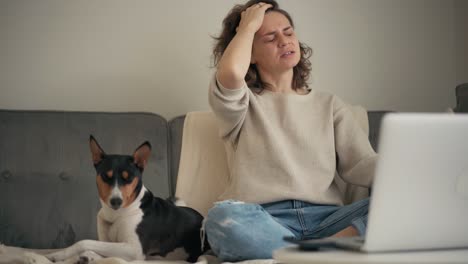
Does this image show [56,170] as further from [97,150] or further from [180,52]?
[180,52]

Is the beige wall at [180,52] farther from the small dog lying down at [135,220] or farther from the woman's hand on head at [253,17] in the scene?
the small dog lying down at [135,220]

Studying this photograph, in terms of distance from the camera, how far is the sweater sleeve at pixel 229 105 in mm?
1795

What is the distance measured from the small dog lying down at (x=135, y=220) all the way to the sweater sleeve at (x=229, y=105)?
24 centimetres

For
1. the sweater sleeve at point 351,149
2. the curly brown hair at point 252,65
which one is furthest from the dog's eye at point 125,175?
Result: the sweater sleeve at point 351,149

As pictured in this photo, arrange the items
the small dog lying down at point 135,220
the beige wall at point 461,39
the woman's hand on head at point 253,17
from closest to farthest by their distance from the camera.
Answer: the small dog lying down at point 135,220 < the woman's hand on head at point 253,17 < the beige wall at point 461,39

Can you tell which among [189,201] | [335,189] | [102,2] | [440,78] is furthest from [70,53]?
[440,78]

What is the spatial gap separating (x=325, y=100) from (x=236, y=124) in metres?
0.30

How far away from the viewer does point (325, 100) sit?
6.61 feet

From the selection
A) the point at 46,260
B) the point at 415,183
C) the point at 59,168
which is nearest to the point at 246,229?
the point at 46,260

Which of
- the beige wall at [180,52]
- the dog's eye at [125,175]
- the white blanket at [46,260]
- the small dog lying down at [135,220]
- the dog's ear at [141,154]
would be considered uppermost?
the beige wall at [180,52]

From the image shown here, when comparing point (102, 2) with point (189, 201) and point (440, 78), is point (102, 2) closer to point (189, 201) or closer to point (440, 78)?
point (189, 201)

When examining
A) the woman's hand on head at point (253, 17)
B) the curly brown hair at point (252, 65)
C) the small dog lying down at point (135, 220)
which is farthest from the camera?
the curly brown hair at point (252, 65)

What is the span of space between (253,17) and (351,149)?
0.46 metres

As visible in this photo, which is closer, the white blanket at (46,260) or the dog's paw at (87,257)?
the white blanket at (46,260)
